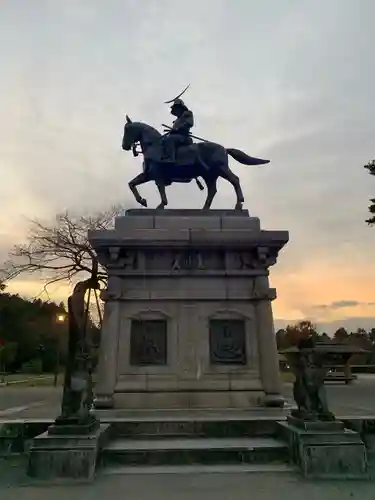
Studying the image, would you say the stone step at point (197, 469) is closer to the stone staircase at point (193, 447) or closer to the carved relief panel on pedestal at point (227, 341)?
the stone staircase at point (193, 447)

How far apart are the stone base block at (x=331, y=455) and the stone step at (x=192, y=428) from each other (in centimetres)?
154

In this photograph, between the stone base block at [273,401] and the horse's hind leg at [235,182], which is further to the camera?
the horse's hind leg at [235,182]

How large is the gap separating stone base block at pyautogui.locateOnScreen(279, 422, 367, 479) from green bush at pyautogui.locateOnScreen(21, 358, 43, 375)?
60972 mm

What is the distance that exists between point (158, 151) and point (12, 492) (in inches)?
328

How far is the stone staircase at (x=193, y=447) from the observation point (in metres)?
7.48

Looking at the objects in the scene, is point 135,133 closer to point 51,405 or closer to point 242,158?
point 242,158

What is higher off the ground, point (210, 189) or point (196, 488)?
point (210, 189)

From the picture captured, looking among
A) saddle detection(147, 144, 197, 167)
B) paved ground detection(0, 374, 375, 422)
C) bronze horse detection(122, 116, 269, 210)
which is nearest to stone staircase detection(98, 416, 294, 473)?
paved ground detection(0, 374, 375, 422)

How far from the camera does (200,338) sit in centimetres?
1075

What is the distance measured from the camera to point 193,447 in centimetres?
774

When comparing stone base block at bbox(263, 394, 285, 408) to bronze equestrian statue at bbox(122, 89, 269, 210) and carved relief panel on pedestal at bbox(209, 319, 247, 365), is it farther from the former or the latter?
bronze equestrian statue at bbox(122, 89, 269, 210)

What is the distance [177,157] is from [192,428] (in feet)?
21.5

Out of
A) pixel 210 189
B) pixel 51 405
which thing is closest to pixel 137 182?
pixel 210 189

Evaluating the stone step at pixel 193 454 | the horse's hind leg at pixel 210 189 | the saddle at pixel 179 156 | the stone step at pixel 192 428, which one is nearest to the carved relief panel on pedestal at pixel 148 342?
the stone step at pixel 192 428
